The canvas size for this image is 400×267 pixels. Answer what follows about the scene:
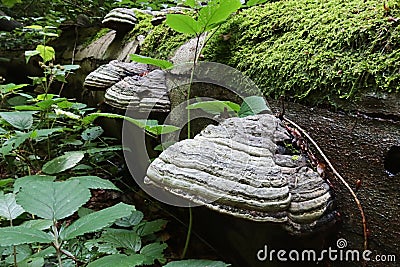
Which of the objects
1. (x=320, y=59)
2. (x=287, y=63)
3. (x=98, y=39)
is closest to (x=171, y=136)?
(x=287, y=63)

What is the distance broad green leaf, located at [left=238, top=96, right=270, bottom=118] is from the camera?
1405mm

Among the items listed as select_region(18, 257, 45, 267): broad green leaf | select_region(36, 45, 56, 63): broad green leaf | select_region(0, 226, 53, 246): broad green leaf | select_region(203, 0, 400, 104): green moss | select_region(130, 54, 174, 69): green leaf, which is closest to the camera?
select_region(0, 226, 53, 246): broad green leaf

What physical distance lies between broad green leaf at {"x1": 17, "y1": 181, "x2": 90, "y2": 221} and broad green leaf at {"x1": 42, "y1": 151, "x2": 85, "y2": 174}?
0.71 m

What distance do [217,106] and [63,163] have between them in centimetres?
90

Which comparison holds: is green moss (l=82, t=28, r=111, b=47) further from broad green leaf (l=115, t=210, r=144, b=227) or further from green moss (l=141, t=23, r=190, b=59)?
broad green leaf (l=115, t=210, r=144, b=227)

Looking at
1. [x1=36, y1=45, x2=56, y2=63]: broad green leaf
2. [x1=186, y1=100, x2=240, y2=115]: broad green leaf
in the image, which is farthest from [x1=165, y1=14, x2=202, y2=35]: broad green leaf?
[x1=36, y1=45, x2=56, y2=63]: broad green leaf

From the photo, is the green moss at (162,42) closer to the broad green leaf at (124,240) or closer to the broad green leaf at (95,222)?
the broad green leaf at (124,240)

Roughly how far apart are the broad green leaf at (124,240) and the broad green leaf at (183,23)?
997mm

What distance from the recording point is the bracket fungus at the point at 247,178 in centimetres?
105

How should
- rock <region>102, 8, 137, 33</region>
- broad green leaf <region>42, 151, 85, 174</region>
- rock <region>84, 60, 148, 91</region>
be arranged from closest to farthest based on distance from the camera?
1. broad green leaf <region>42, 151, 85, 174</region>
2. rock <region>84, 60, 148, 91</region>
3. rock <region>102, 8, 137, 33</region>

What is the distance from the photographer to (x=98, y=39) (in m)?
3.63

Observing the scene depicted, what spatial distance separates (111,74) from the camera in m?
2.27

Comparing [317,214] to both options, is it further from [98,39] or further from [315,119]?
[98,39]

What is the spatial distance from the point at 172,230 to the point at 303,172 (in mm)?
1374
